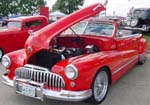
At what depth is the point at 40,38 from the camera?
186 inches

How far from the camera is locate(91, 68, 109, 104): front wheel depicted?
451 cm

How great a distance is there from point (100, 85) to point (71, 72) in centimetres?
83

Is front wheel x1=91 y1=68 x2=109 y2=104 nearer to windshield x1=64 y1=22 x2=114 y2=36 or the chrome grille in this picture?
the chrome grille

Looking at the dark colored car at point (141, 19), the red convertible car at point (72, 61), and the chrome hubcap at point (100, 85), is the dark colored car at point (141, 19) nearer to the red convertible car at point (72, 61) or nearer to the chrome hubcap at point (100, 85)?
the red convertible car at point (72, 61)

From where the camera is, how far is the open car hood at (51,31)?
4.64 metres

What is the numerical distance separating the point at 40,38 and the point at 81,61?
3.00 feet

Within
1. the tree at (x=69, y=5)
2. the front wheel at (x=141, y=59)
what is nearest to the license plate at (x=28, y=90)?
the front wheel at (x=141, y=59)

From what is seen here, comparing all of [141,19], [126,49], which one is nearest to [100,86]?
[126,49]

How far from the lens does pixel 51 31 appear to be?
483 cm

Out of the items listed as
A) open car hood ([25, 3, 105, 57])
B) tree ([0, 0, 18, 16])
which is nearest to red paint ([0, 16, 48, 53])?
open car hood ([25, 3, 105, 57])

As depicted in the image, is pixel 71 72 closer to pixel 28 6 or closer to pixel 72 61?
pixel 72 61

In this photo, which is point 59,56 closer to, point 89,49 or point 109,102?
point 89,49

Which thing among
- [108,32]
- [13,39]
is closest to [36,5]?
[13,39]

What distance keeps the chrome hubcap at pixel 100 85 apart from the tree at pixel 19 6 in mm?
50602
